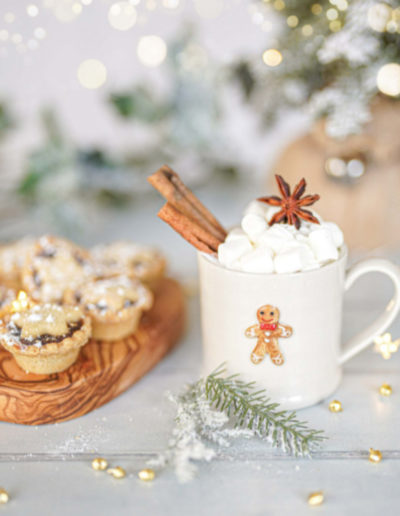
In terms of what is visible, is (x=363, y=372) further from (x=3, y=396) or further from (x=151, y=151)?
(x=151, y=151)

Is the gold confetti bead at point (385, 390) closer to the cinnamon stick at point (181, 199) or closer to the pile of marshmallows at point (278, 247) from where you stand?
the pile of marshmallows at point (278, 247)

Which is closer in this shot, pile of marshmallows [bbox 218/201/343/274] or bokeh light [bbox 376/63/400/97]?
pile of marshmallows [bbox 218/201/343/274]

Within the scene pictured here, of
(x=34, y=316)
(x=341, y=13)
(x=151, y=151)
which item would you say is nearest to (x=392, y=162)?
(x=341, y=13)

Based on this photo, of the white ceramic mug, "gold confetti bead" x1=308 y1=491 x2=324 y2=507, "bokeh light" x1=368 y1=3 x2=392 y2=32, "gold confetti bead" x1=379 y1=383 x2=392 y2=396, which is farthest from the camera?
"bokeh light" x1=368 y1=3 x2=392 y2=32

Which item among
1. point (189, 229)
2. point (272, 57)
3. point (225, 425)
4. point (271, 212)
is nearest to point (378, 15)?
point (272, 57)

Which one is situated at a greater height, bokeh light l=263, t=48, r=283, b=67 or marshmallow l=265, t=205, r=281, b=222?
bokeh light l=263, t=48, r=283, b=67

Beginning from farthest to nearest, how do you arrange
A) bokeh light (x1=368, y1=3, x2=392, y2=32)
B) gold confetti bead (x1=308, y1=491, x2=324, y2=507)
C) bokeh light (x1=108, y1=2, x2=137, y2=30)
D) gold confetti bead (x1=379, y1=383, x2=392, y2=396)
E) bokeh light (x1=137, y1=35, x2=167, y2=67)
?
1. bokeh light (x1=137, y1=35, x2=167, y2=67)
2. bokeh light (x1=108, y1=2, x2=137, y2=30)
3. bokeh light (x1=368, y1=3, x2=392, y2=32)
4. gold confetti bead (x1=379, y1=383, x2=392, y2=396)
5. gold confetti bead (x1=308, y1=491, x2=324, y2=507)

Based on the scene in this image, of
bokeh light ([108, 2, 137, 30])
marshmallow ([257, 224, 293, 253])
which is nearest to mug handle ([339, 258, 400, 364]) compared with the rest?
marshmallow ([257, 224, 293, 253])

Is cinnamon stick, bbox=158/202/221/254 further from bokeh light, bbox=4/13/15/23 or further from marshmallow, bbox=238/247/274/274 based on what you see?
bokeh light, bbox=4/13/15/23
